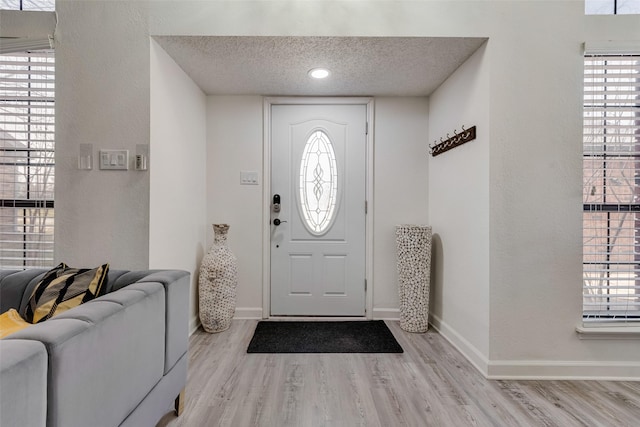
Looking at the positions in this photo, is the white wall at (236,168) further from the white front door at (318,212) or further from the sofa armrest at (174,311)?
the sofa armrest at (174,311)

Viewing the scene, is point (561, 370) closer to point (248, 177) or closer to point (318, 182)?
point (318, 182)

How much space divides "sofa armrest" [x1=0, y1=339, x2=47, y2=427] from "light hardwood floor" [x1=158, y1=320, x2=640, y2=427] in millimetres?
976

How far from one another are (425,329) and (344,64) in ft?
7.49

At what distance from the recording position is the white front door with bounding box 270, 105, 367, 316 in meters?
3.09

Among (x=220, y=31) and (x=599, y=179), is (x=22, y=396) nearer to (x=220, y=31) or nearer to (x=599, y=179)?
(x=220, y=31)

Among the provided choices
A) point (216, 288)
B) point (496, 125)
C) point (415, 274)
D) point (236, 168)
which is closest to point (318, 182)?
point (236, 168)

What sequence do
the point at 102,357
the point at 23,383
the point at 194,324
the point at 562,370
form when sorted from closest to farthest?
1. the point at 23,383
2. the point at 102,357
3. the point at 562,370
4. the point at 194,324

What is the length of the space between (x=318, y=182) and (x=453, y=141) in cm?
127

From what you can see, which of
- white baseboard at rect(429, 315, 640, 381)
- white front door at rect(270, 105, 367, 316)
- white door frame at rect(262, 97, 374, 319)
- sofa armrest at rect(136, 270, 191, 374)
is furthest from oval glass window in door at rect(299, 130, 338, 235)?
white baseboard at rect(429, 315, 640, 381)

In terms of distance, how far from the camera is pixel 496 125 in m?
2.01

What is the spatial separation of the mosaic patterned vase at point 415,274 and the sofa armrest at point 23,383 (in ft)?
7.97

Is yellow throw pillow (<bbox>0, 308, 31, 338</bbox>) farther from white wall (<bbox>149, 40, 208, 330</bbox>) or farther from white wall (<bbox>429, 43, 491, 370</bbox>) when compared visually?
white wall (<bbox>429, 43, 491, 370</bbox>)

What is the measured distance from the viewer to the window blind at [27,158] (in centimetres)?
217

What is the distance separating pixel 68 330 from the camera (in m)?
0.88
